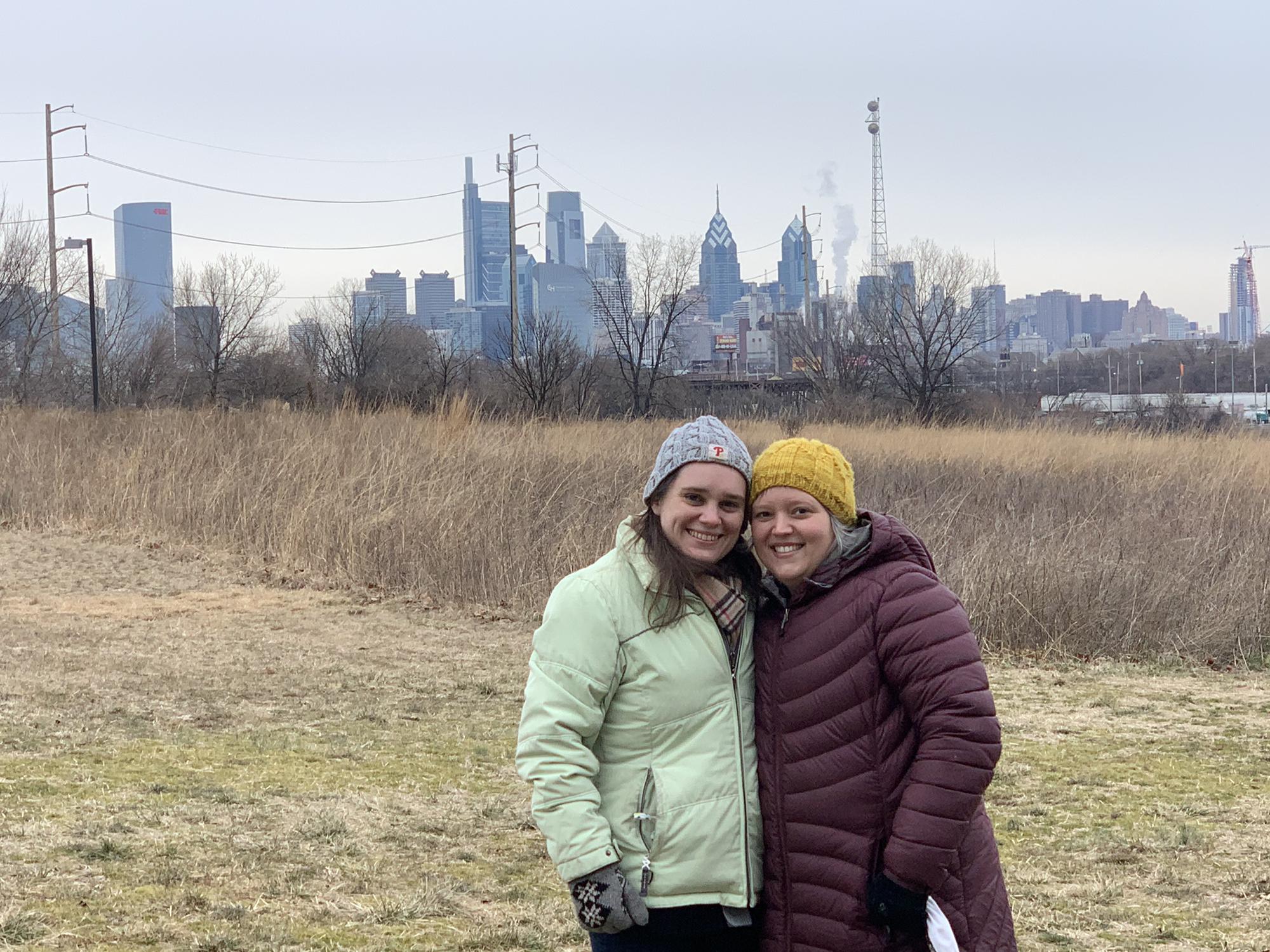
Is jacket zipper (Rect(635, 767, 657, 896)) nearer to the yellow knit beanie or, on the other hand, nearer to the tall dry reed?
the yellow knit beanie

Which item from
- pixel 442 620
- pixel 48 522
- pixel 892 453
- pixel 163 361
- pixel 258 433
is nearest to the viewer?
pixel 442 620

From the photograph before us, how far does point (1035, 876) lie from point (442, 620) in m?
6.85

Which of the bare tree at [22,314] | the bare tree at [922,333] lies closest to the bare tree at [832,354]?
the bare tree at [922,333]

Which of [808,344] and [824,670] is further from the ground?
[808,344]

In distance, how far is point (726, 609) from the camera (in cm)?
232

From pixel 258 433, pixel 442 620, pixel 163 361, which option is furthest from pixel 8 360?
pixel 442 620

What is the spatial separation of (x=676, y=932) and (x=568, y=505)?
1108 cm

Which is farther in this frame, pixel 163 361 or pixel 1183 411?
pixel 163 361

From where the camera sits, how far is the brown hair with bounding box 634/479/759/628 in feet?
7.44

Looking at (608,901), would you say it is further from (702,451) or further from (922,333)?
(922,333)

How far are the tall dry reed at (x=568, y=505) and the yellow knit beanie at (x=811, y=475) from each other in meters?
7.44

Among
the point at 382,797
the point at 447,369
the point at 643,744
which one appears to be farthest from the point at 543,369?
the point at 643,744

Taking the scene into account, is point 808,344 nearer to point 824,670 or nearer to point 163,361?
point 163,361

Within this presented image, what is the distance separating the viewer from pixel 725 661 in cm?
229
